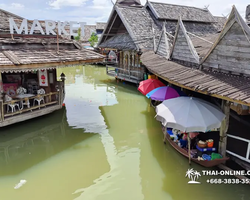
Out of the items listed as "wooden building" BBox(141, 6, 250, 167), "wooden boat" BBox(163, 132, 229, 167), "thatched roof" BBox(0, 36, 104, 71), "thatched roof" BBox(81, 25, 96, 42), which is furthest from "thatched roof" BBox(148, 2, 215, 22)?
"thatched roof" BBox(81, 25, 96, 42)

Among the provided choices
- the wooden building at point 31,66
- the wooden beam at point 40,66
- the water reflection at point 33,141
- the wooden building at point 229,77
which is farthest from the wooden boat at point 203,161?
the wooden building at point 31,66

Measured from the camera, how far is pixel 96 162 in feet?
23.4

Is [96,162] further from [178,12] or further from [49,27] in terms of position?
[178,12]

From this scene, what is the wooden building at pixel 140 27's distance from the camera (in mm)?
17562

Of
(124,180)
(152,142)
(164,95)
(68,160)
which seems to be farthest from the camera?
(164,95)

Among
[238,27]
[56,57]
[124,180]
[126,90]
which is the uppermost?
[238,27]

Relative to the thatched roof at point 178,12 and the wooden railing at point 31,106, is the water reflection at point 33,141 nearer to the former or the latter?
the wooden railing at point 31,106

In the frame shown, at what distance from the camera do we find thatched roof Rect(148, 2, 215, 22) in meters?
20.1

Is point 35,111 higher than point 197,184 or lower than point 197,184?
higher

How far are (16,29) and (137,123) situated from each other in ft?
22.4

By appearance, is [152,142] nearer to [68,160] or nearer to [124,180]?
[124,180]

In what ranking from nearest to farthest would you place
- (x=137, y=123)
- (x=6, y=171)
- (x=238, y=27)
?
(x=238, y=27) → (x=6, y=171) → (x=137, y=123)

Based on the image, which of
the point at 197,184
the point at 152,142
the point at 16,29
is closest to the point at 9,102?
the point at 16,29

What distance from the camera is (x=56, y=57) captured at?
31.5ft
